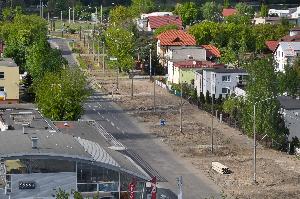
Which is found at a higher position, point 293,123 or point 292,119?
point 292,119

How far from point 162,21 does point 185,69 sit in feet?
69.0

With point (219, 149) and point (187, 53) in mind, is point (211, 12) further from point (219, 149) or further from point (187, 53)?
point (219, 149)

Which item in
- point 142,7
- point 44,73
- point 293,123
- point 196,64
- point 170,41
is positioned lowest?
point 293,123

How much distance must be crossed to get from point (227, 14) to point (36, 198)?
53.6m

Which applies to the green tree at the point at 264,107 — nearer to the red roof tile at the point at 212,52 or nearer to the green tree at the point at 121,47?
the green tree at the point at 121,47

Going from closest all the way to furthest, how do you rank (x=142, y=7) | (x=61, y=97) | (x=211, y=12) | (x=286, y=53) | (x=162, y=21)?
1. (x=61, y=97)
2. (x=286, y=53)
3. (x=162, y=21)
4. (x=211, y=12)
5. (x=142, y=7)

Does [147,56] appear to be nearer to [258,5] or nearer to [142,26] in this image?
[142,26]

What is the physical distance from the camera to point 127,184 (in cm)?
2347

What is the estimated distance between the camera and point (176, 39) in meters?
54.2

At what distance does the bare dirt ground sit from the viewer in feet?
86.0

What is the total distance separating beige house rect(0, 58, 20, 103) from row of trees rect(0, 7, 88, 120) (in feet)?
2.34

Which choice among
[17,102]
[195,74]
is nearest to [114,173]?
[17,102]

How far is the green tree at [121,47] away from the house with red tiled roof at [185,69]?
2.76 metres

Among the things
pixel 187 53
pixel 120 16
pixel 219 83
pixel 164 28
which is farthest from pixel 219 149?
pixel 120 16
